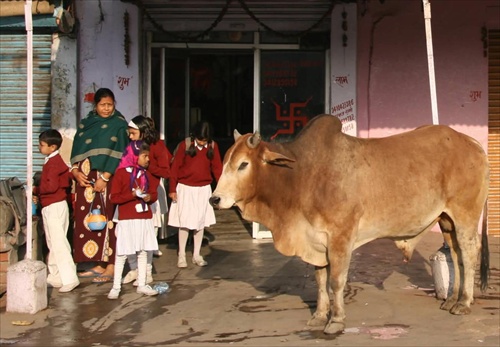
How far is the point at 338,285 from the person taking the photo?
6.61m

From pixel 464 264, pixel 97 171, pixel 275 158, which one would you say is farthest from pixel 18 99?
pixel 464 264

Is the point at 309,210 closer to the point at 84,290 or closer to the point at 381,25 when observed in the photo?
the point at 84,290

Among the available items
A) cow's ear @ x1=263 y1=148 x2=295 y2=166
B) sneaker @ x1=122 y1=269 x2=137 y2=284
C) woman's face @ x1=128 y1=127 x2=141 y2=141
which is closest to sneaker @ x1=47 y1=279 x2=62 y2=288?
sneaker @ x1=122 y1=269 x2=137 y2=284

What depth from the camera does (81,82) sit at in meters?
10.4

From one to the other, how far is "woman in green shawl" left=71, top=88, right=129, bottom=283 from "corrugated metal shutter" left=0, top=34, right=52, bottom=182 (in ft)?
7.28

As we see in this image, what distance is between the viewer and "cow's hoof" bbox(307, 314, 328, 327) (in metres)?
6.79

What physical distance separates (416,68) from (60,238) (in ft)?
17.8

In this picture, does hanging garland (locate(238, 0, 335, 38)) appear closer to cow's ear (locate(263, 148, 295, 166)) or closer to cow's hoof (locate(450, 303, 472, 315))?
cow's ear (locate(263, 148, 295, 166))

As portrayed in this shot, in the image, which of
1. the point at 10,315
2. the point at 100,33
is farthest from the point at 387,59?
the point at 10,315

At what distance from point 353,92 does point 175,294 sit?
408 centimetres

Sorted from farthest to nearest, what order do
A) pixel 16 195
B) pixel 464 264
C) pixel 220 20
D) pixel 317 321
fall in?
pixel 220 20, pixel 16 195, pixel 464 264, pixel 317 321

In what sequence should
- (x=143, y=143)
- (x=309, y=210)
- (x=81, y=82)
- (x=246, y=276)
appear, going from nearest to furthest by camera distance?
(x=309, y=210) < (x=143, y=143) < (x=246, y=276) < (x=81, y=82)

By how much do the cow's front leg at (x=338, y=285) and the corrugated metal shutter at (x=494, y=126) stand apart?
5.11 metres

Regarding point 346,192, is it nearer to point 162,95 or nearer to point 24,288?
point 24,288
